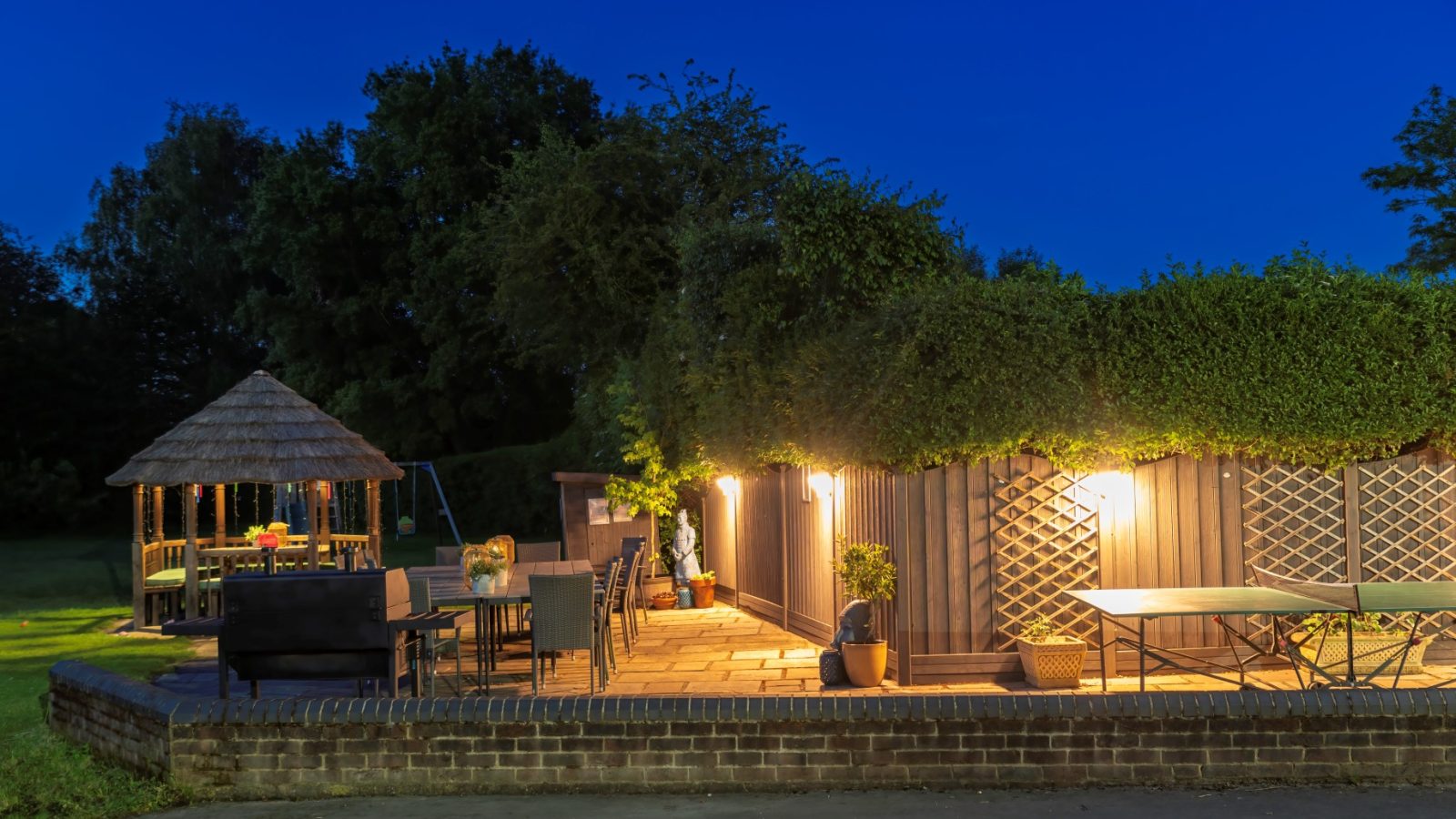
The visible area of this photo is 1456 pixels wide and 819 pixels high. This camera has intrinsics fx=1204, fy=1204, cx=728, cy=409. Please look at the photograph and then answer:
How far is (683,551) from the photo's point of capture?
53.5 feet

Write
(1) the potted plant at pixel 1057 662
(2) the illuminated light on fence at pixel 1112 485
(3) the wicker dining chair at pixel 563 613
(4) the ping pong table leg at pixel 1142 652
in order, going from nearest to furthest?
(4) the ping pong table leg at pixel 1142 652 < (3) the wicker dining chair at pixel 563 613 < (1) the potted plant at pixel 1057 662 < (2) the illuminated light on fence at pixel 1112 485

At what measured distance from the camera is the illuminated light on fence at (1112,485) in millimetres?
9875

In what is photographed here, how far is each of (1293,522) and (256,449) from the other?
11.6 metres

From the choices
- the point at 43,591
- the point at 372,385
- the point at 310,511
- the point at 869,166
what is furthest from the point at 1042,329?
the point at 372,385

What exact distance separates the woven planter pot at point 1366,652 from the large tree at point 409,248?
926 inches

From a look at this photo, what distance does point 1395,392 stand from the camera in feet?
31.4

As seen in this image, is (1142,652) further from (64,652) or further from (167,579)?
(167,579)

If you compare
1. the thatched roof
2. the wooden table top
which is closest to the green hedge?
the wooden table top

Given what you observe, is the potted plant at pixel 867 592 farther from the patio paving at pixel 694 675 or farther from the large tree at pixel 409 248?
the large tree at pixel 409 248

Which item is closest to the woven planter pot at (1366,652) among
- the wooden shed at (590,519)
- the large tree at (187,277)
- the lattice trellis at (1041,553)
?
the lattice trellis at (1041,553)

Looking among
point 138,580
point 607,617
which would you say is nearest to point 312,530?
point 138,580

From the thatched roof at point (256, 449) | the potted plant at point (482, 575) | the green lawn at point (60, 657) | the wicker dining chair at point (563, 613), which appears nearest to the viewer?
the green lawn at point (60, 657)

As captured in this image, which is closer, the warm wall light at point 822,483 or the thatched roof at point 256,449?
the warm wall light at point 822,483

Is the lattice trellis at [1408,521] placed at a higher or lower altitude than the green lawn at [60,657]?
higher
